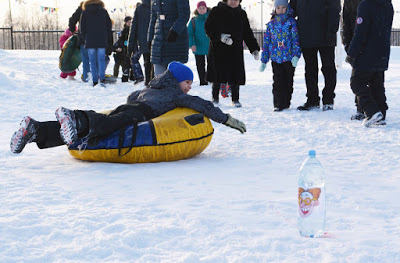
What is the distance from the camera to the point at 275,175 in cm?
432

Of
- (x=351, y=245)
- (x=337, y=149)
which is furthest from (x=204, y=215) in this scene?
(x=337, y=149)

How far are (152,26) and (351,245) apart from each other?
6477 mm

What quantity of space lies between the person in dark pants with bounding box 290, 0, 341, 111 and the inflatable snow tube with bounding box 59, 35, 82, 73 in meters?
6.42

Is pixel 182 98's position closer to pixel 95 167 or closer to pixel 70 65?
pixel 95 167

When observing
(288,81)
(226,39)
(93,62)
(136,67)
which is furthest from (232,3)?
(136,67)

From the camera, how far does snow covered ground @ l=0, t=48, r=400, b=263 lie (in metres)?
2.71

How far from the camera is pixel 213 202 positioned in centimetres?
351

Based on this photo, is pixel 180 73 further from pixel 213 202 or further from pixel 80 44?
pixel 80 44

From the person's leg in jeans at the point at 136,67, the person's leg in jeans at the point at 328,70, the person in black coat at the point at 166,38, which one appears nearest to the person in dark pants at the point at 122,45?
the person's leg in jeans at the point at 136,67

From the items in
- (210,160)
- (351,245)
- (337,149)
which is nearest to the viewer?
(351,245)

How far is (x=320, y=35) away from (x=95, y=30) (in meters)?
5.30

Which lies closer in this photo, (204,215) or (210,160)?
(204,215)

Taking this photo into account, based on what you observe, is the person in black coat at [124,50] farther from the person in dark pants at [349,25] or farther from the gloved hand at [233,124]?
the gloved hand at [233,124]

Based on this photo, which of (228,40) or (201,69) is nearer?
(228,40)
